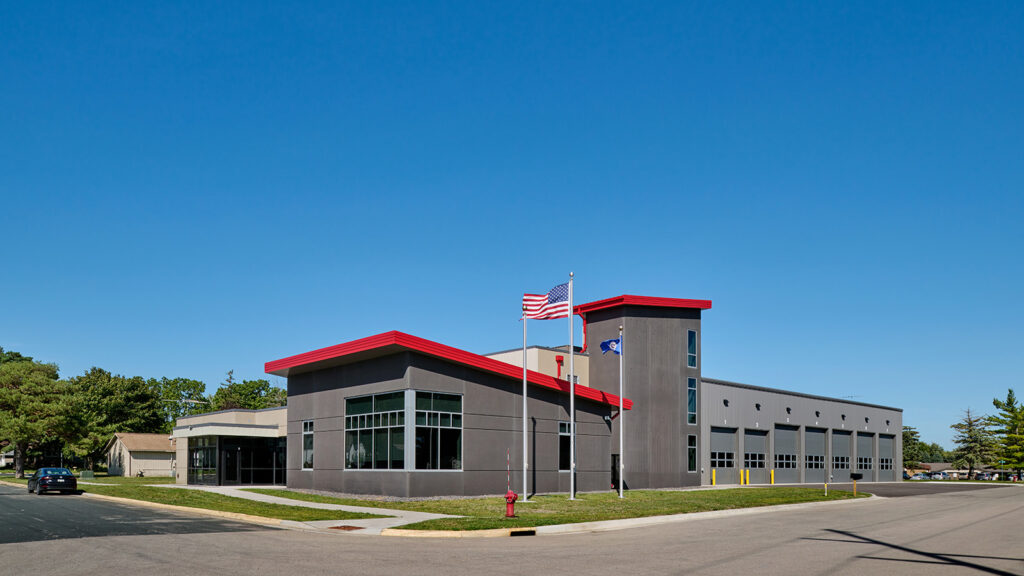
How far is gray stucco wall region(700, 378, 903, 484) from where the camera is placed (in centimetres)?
5597

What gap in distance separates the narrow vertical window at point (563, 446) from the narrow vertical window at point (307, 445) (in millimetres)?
12157

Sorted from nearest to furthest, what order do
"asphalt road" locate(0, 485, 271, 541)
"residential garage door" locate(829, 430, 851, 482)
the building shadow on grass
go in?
the building shadow on grass < "asphalt road" locate(0, 485, 271, 541) < "residential garage door" locate(829, 430, 851, 482)

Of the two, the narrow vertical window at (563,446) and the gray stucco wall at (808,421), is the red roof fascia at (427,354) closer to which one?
the narrow vertical window at (563,446)

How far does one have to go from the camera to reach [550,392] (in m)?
39.0

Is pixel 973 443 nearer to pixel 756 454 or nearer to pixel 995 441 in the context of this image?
pixel 995 441

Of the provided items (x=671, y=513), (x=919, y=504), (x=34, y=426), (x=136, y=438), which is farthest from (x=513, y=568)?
(x=136, y=438)

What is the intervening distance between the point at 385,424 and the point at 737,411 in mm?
32005

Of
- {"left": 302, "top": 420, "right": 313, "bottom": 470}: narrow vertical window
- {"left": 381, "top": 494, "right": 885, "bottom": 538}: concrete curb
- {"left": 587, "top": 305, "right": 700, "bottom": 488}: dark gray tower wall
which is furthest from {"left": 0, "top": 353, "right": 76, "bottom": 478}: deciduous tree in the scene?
{"left": 381, "top": 494, "right": 885, "bottom": 538}: concrete curb

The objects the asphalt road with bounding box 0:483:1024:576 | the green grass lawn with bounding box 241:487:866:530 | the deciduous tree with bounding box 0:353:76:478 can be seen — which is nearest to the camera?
the asphalt road with bounding box 0:483:1024:576

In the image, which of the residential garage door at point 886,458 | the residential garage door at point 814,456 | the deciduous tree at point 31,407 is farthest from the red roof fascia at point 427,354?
the residential garage door at point 886,458

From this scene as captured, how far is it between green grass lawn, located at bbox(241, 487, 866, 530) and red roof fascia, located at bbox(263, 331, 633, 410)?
16.9 ft

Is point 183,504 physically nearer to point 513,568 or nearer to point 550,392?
point 550,392

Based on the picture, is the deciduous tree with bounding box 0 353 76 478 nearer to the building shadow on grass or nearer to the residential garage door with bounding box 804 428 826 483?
the residential garage door with bounding box 804 428 826 483

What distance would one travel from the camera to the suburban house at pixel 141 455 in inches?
2948
